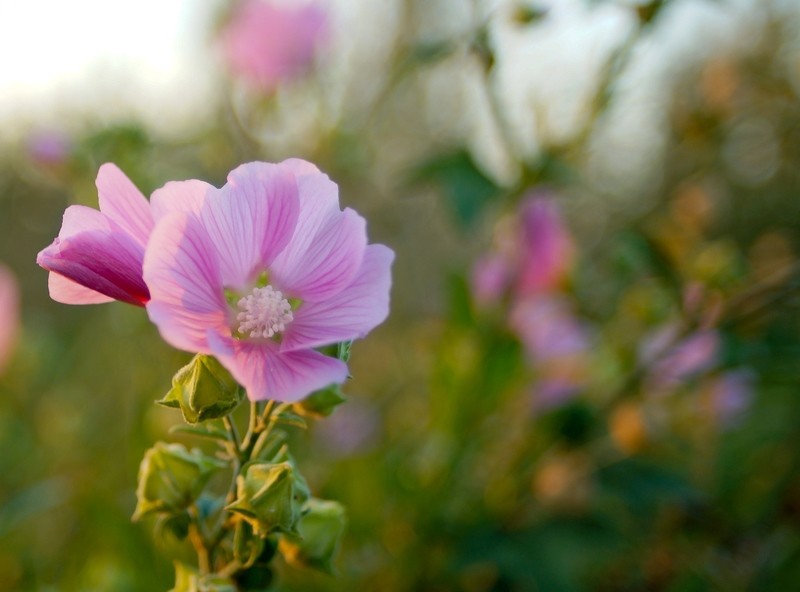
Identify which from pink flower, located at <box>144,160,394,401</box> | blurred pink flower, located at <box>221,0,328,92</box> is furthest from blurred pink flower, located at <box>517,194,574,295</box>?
pink flower, located at <box>144,160,394,401</box>

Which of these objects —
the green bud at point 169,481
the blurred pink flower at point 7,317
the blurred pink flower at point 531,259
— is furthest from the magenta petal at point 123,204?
the blurred pink flower at point 7,317

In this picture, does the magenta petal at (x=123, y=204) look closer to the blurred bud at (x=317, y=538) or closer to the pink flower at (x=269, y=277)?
the pink flower at (x=269, y=277)

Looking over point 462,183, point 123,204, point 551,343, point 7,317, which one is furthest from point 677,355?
point 7,317

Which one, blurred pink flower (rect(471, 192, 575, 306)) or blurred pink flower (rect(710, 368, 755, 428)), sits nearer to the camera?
blurred pink flower (rect(471, 192, 575, 306))

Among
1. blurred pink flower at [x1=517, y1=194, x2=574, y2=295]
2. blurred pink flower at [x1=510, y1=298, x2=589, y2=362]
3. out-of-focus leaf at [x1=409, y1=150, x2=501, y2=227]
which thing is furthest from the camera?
blurred pink flower at [x1=510, y1=298, x2=589, y2=362]

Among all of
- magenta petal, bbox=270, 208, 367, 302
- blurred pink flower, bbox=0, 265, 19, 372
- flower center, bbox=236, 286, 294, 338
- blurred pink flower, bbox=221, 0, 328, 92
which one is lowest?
flower center, bbox=236, 286, 294, 338

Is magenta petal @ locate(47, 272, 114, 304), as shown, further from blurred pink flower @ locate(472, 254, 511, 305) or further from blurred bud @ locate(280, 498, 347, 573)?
blurred pink flower @ locate(472, 254, 511, 305)

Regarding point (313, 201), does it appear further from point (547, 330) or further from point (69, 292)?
point (547, 330)

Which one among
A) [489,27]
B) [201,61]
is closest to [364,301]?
[489,27]
